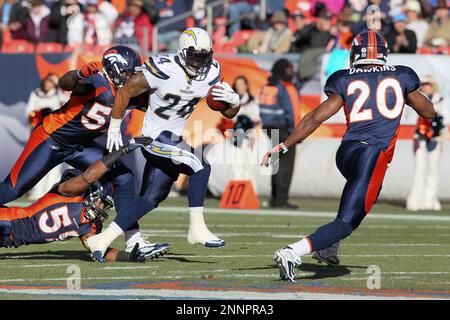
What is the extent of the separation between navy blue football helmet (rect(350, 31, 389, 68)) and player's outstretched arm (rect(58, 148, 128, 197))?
5.99ft

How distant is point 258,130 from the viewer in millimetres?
16234

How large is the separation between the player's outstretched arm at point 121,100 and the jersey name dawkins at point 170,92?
65mm

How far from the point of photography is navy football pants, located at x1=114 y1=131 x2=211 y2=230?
9.00m

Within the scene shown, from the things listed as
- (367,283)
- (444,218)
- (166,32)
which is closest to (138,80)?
A: (367,283)

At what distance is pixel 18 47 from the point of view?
1923 cm

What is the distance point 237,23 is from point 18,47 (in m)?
3.43

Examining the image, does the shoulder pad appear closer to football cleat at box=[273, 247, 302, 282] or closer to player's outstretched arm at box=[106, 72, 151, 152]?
player's outstretched arm at box=[106, 72, 151, 152]

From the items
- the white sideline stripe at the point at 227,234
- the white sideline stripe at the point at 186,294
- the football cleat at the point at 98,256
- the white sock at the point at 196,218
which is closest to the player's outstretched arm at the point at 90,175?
the football cleat at the point at 98,256

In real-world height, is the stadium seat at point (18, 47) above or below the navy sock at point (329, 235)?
above

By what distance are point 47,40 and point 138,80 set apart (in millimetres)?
10536

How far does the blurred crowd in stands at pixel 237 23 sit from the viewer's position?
17.8 meters

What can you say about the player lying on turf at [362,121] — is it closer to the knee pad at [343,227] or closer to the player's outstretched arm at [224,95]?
the knee pad at [343,227]

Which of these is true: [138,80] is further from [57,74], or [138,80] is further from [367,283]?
[57,74]

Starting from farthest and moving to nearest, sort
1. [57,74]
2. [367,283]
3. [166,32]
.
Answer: [166,32] → [57,74] → [367,283]
